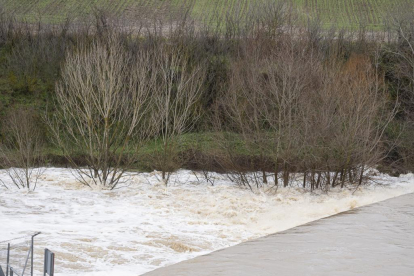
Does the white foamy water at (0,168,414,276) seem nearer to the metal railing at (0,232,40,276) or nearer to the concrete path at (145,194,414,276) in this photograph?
the concrete path at (145,194,414,276)

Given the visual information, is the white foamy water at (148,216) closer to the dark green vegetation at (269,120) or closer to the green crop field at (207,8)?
the dark green vegetation at (269,120)

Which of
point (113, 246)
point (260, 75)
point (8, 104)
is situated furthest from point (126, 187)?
point (8, 104)

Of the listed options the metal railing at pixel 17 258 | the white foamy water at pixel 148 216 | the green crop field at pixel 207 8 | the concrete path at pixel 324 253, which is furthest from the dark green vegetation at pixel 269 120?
the green crop field at pixel 207 8

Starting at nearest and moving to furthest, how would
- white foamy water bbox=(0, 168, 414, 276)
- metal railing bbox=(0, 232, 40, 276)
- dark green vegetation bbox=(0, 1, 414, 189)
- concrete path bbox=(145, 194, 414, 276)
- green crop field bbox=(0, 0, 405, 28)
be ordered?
metal railing bbox=(0, 232, 40, 276)
concrete path bbox=(145, 194, 414, 276)
white foamy water bbox=(0, 168, 414, 276)
dark green vegetation bbox=(0, 1, 414, 189)
green crop field bbox=(0, 0, 405, 28)

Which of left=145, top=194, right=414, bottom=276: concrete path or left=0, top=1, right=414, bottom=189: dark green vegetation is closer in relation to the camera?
left=145, top=194, right=414, bottom=276: concrete path

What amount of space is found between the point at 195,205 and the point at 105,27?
63.5 ft

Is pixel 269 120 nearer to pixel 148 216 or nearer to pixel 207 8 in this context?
pixel 148 216

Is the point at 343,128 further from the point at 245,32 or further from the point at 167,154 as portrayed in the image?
the point at 245,32

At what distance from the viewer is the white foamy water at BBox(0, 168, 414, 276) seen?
1381cm

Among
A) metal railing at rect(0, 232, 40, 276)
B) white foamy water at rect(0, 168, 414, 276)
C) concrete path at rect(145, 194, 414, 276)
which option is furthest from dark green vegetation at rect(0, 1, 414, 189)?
metal railing at rect(0, 232, 40, 276)

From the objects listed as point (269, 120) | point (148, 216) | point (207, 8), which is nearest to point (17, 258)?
point (148, 216)

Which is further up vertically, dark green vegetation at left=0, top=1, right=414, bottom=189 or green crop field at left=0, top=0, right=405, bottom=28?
green crop field at left=0, top=0, right=405, bottom=28

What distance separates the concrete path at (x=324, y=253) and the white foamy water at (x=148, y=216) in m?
0.69

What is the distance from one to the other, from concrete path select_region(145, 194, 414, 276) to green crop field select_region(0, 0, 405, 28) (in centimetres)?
3106
